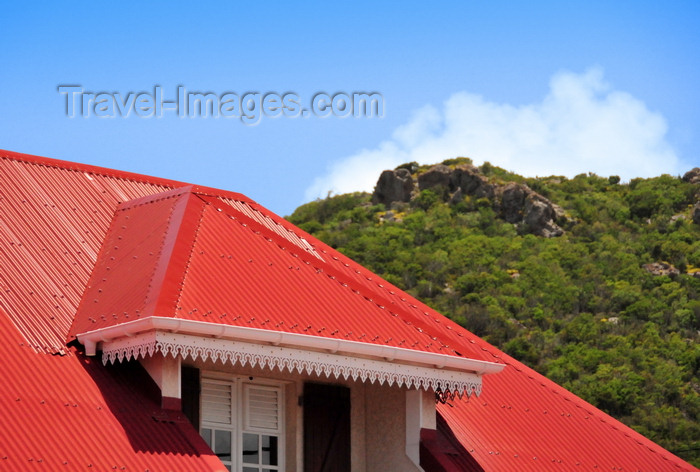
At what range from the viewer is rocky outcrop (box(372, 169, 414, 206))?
78.4 meters

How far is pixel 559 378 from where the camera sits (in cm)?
4716

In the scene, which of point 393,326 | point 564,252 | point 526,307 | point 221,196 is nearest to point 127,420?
point 393,326

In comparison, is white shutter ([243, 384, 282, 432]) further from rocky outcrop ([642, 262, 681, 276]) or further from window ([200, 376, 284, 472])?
rocky outcrop ([642, 262, 681, 276])

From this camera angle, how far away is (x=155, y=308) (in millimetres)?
13266

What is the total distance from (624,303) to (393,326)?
41.7m

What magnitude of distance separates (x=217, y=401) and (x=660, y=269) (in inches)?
1928

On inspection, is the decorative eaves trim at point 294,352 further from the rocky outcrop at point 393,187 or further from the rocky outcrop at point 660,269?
the rocky outcrop at point 393,187

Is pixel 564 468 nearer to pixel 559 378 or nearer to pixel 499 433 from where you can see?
pixel 499 433

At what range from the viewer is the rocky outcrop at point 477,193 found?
70.2m

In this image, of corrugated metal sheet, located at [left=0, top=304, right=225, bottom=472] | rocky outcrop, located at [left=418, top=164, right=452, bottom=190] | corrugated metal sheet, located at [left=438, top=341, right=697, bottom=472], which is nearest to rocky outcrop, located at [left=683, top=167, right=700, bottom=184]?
rocky outcrop, located at [left=418, top=164, right=452, bottom=190]

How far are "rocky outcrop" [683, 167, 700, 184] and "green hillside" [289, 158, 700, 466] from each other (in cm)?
10

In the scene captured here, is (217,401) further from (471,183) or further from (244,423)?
(471,183)

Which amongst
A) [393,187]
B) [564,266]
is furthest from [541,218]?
[393,187]

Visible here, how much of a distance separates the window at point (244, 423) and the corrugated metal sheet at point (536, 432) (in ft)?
7.68
